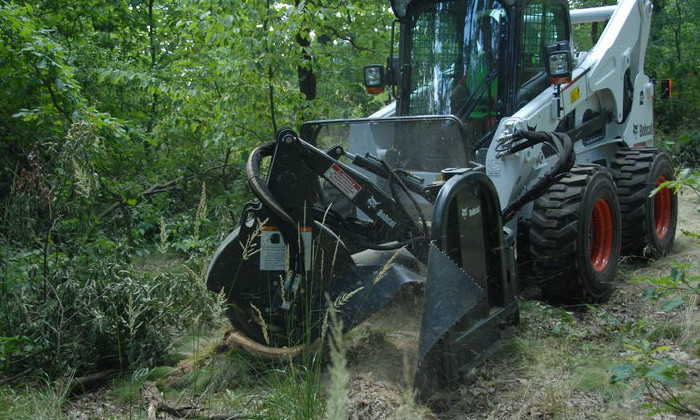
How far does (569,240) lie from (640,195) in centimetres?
175

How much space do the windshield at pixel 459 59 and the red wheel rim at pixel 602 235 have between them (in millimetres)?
1188

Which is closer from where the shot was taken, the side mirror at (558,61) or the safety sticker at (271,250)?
the safety sticker at (271,250)

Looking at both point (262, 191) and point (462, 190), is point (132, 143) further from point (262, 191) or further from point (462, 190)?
point (462, 190)

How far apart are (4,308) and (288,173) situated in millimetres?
1961

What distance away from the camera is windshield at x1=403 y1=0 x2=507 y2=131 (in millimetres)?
5762

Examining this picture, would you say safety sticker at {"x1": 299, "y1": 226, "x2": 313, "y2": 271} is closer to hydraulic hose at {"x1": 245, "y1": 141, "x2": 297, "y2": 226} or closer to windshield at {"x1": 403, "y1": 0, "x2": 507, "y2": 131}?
hydraulic hose at {"x1": 245, "y1": 141, "x2": 297, "y2": 226}

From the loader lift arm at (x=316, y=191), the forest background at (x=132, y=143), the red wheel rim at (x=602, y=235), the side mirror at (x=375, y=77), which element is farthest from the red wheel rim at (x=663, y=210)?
the loader lift arm at (x=316, y=191)

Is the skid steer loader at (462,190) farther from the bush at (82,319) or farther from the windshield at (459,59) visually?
the bush at (82,319)

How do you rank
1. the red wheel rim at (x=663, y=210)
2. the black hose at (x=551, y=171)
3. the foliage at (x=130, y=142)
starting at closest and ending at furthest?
the foliage at (x=130, y=142) → the black hose at (x=551, y=171) → the red wheel rim at (x=663, y=210)

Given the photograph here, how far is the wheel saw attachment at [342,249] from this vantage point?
13.4ft

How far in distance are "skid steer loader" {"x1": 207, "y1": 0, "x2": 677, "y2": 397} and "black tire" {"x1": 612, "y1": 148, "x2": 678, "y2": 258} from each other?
2cm

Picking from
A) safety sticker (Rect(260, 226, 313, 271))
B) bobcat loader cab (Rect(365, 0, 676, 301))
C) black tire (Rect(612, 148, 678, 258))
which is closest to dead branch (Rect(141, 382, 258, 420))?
safety sticker (Rect(260, 226, 313, 271))

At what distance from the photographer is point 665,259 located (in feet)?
22.5

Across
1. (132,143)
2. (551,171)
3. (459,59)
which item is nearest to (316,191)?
(551,171)
